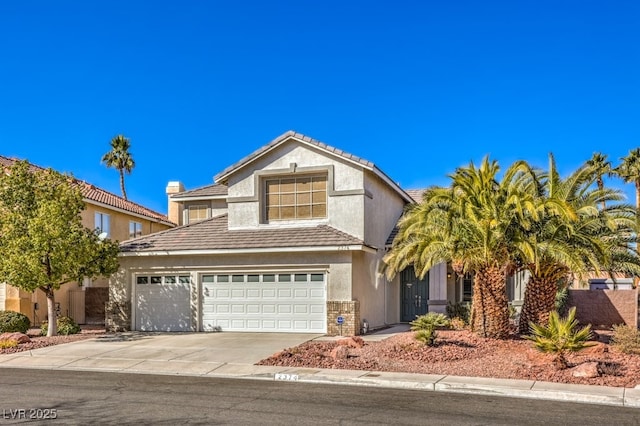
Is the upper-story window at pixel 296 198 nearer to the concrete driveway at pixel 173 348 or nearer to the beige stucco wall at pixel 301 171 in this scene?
the beige stucco wall at pixel 301 171

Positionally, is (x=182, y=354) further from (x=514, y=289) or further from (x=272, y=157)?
(x=514, y=289)

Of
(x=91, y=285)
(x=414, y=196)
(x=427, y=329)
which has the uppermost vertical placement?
(x=414, y=196)

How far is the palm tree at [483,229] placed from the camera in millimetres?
16562

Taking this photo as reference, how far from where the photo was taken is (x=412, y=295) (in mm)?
25094

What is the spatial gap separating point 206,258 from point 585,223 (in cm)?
1289

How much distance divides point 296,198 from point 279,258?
2.60 meters

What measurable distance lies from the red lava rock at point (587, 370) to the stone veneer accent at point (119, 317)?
1629cm

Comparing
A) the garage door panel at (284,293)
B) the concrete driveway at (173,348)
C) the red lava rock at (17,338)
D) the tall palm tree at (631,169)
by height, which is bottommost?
the concrete driveway at (173,348)

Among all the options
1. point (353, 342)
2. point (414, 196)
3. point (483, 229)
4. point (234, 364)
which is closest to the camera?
Result: point (234, 364)

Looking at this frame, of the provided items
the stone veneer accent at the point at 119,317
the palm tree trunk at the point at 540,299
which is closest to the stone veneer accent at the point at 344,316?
the palm tree trunk at the point at 540,299

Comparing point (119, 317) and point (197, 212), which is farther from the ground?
point (197, 212)

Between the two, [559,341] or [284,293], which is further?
[284,293]

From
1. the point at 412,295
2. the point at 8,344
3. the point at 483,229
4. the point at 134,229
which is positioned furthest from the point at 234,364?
the point at 134,229

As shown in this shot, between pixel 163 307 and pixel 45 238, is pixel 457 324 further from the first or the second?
pixel 45 238
